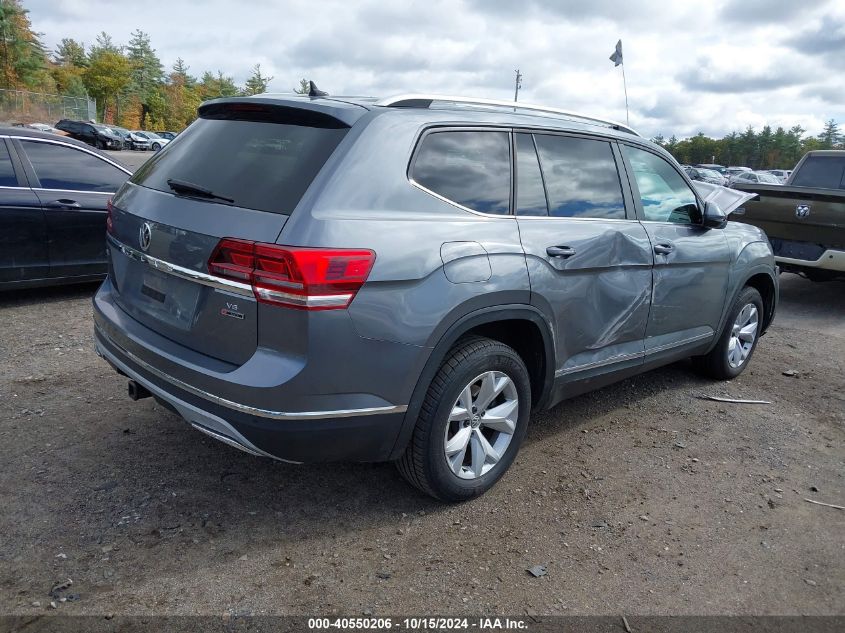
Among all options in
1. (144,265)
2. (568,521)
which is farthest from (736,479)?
(144,265)

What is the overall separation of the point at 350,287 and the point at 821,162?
30.5ft

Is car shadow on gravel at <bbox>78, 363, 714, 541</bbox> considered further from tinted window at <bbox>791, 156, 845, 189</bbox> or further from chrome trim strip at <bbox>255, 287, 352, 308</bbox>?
tinted window at <bbox>791, 156, 845, 189</bbox>

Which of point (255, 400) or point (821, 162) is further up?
point (821, 162)

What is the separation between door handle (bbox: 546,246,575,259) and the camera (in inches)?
133

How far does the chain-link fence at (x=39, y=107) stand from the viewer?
41812mm

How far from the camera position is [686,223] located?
14.8 ft

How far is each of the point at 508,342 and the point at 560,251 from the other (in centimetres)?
52

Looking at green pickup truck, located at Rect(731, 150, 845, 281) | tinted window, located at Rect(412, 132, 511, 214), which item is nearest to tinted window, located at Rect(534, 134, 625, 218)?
tinted window, located at Rect(412, 132, 511, 214)

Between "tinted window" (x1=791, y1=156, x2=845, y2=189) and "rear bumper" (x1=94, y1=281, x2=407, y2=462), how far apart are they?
881 cm

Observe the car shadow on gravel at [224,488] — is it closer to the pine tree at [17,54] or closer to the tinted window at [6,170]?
the tinted window at [6,170]

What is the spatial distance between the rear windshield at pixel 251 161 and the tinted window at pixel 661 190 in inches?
84.7

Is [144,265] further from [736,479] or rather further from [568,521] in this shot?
[736,479]

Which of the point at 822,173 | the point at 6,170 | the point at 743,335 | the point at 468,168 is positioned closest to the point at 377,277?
the point at 468,168

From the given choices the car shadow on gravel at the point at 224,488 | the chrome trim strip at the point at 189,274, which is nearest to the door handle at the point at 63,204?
the car shadow on gravel at the point at 224,488
